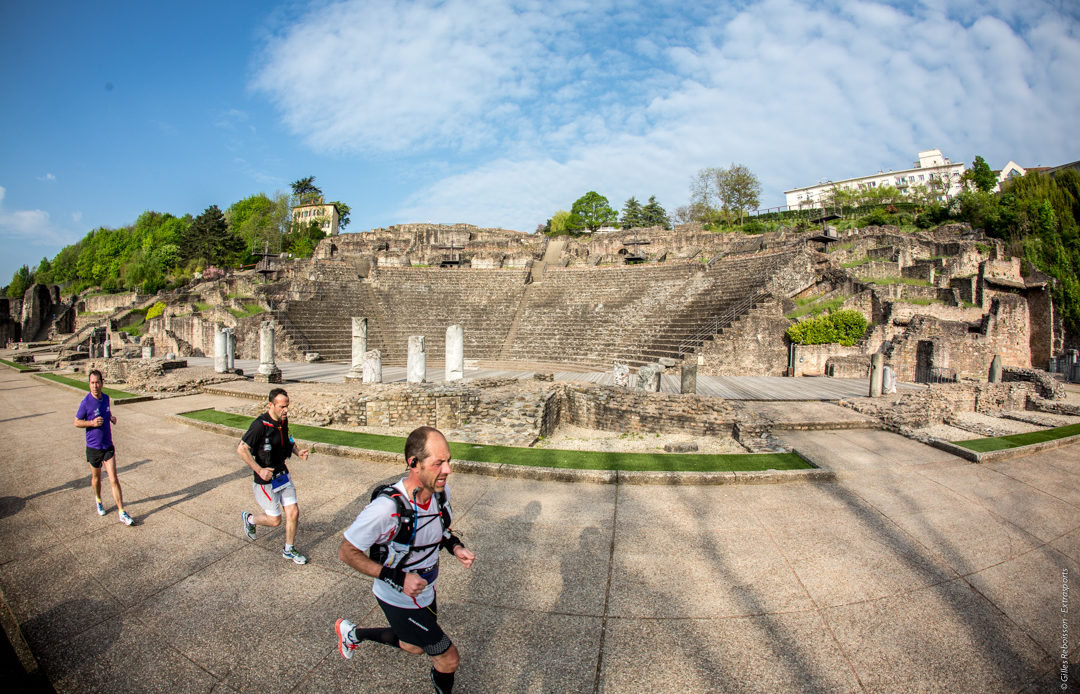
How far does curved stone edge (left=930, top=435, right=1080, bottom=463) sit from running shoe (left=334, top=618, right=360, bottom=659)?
30.7 feet

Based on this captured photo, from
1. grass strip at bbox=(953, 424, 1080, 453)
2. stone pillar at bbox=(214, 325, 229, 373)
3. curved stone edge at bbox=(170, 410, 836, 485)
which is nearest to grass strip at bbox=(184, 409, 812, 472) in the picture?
curved stone edge at bbox=(170, 410, 836, 485)

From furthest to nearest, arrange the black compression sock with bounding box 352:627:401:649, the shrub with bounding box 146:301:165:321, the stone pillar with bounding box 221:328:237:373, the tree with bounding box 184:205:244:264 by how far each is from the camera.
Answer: the tree with bounding box 184:205:244:264, the shrub with bounding box 146:301:165:321, the stone pillar with bounding box 221:328:237:373, the black compression sock with bounding box 352:627:401:649

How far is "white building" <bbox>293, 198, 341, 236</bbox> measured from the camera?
6314cm

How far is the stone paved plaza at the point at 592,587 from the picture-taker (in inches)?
114

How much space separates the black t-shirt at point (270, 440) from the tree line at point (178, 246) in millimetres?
42599

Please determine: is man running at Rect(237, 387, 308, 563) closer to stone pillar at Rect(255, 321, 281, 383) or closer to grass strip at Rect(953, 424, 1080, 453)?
grass strip at Rect(953, 424, 1080, 453)

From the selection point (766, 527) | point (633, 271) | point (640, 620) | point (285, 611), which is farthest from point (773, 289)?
point (285, 611)

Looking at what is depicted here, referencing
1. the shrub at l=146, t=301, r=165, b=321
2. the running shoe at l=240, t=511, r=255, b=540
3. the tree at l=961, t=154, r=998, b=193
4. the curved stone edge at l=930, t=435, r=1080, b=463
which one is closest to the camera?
the running shoe at l=240, t=511, r=255, b=540

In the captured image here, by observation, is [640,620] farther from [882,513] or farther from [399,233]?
[399,233]

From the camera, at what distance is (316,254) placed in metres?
41.7

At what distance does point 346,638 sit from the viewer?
2.51 meters

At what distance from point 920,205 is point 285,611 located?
61480 mm

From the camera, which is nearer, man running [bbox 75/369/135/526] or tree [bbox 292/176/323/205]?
man running [bbox 75/369/135/526]

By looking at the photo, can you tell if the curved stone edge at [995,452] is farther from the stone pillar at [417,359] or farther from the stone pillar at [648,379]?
the stone pillar at [417,359]
